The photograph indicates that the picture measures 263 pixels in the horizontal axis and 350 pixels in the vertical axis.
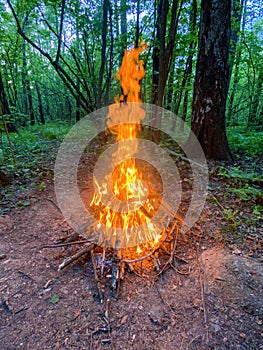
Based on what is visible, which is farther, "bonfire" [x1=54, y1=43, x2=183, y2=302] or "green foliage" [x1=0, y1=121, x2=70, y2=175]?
"green foliage" [x1=0, y1=121, x2=70, y2=175]

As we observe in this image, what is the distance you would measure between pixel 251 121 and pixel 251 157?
6.64 metres

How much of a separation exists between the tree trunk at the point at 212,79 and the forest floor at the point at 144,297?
2.48 meters

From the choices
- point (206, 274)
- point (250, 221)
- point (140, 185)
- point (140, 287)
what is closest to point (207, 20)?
point (140, 185)

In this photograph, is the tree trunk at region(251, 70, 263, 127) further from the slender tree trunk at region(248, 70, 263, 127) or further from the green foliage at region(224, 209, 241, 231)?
the green foliage at region(224, 209, 241, 231)

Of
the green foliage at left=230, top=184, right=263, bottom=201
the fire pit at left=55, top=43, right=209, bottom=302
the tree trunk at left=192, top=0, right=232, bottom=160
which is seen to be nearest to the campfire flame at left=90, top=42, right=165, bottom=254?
the fire pit at left=55, top=43, right=209, bottom=302

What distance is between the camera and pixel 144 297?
1897 millimetres

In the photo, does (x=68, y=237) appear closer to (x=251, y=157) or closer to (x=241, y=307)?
(x=241, y=307)

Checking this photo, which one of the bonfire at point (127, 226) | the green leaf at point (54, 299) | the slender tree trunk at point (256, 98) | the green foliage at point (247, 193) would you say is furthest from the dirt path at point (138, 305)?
the slender tree trunk at point (256, 98)

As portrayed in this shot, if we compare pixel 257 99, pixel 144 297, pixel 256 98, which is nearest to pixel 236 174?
pixel 144 297

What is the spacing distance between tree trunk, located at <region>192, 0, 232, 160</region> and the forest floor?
2478 mm

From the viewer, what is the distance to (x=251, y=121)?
10414mm

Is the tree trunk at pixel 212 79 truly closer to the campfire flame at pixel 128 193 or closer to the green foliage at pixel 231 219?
the campfire flame at pixel 128 193

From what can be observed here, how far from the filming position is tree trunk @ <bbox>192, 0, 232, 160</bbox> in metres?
4.23

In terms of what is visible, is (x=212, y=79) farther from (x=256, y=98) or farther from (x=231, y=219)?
(x=256, y=98)
